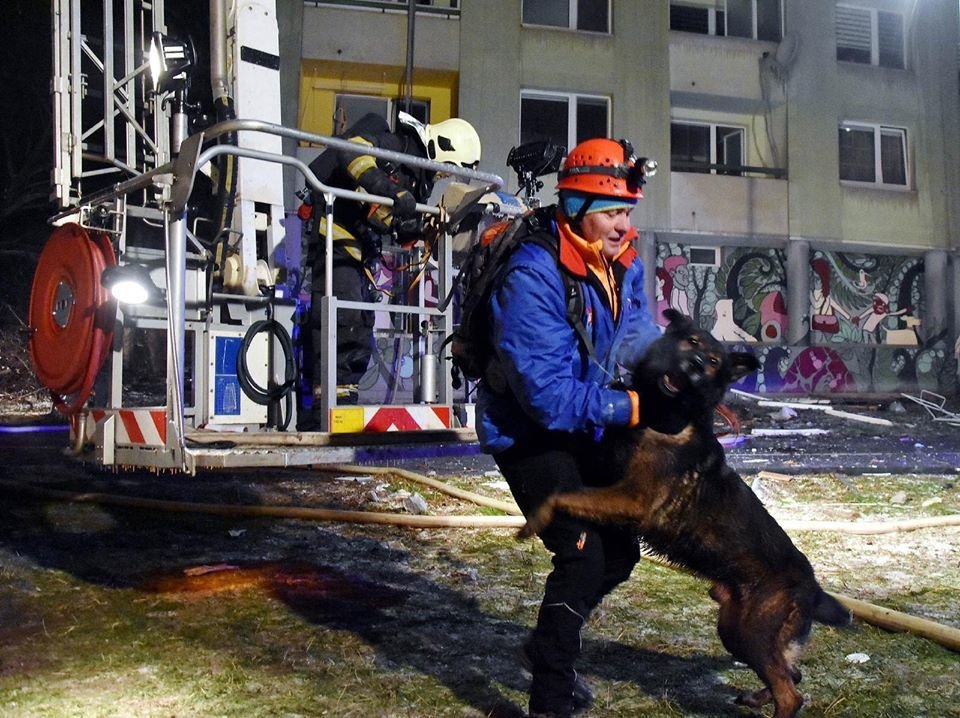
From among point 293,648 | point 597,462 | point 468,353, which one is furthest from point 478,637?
point 468,353

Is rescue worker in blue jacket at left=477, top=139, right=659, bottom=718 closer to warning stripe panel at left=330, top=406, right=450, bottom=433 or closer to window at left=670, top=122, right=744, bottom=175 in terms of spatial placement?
warning stripe panel at left=330, top=406, right=450, bottom=433

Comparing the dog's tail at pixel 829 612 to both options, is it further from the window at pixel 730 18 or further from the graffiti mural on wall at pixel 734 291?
the window at pixel 730 18

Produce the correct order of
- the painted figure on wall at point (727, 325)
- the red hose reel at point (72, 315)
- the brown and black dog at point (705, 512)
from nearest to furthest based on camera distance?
the brown and black dog at point (705, 512) < the red hose reel at point (72, 315) < the painted figure on wall at point (727, 325)

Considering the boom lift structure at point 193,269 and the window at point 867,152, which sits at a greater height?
the window at point 867,152

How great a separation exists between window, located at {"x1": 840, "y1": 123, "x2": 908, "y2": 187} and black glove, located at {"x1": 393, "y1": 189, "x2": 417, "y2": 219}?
1822 centimetres

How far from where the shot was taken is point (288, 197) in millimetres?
16188

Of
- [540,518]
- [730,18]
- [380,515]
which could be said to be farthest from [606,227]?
[730,18]

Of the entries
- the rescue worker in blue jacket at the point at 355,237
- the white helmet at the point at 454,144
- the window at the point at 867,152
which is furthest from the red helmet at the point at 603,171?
the window at the point at 867,152

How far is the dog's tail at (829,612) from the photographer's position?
9.24 ft

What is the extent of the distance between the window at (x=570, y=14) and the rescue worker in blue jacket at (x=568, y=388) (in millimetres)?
17017

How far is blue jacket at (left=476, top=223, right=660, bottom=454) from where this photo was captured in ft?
8.48

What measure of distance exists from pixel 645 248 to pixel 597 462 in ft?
53.2

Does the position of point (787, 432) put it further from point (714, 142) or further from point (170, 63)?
point (714, 142)

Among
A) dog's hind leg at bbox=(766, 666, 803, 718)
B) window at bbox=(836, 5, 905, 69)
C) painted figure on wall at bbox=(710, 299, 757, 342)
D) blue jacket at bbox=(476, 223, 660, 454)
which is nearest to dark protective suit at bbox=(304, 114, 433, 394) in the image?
blue jacket at bbox=(476, 223, 660, 454)
